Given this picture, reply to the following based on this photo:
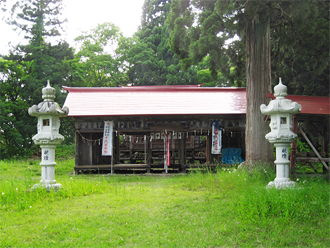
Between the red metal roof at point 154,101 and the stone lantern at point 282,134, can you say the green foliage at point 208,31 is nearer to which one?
the red metal roof at point 154,101

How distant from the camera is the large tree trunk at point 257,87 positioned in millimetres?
10172

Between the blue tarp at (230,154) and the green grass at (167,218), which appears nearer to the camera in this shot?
the green grass at (167,218)

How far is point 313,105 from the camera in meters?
9.98

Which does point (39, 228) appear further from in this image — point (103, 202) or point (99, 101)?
point (99, 101)

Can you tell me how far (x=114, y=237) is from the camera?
5.10 m

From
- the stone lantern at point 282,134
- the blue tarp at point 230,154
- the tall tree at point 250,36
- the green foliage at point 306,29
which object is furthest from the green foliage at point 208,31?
the blue tarp at point 230,154

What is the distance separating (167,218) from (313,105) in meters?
6.66

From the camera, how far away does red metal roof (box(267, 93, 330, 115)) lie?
9.37m

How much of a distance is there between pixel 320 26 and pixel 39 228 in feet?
35.2

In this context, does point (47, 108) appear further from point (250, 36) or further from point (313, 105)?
point (313, 105)

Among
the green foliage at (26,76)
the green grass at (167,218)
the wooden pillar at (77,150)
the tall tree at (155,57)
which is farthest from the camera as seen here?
the tall tree at (155,57)

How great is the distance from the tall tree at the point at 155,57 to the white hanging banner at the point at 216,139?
13587 mm

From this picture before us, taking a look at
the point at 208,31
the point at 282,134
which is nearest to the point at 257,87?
the point at 208,31

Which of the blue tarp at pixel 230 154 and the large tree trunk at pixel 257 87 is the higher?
the large tree trunk at pixel 257 87
